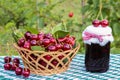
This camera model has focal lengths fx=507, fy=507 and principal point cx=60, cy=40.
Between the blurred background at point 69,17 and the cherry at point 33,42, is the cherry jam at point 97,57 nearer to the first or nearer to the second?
the cherry at point 33,42

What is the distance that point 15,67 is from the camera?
100 inches

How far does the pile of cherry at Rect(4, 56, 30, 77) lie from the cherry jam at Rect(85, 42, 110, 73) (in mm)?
319

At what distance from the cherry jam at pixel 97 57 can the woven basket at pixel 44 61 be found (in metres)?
0.10

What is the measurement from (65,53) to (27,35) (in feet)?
0.69

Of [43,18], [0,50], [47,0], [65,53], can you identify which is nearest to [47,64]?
[65,53]

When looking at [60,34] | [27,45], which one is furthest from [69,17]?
[27,45]

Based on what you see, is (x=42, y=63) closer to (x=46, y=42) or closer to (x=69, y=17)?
(x=46, y=42)

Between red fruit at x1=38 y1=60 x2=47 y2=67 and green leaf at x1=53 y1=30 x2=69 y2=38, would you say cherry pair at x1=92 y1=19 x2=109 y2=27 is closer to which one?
green leaf at x1=53 y1=30 x2=69 y2=38

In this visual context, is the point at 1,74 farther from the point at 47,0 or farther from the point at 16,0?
the point at 16,0

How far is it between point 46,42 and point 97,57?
28 cm

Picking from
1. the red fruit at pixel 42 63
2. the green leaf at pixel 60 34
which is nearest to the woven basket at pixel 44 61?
the red fruit at pixel 42 63

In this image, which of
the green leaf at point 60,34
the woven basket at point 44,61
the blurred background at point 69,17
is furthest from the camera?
the blurred background at point 69,17

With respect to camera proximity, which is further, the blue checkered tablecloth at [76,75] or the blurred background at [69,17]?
the blurred background at [69,17]

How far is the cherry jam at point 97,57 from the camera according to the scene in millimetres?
2500
